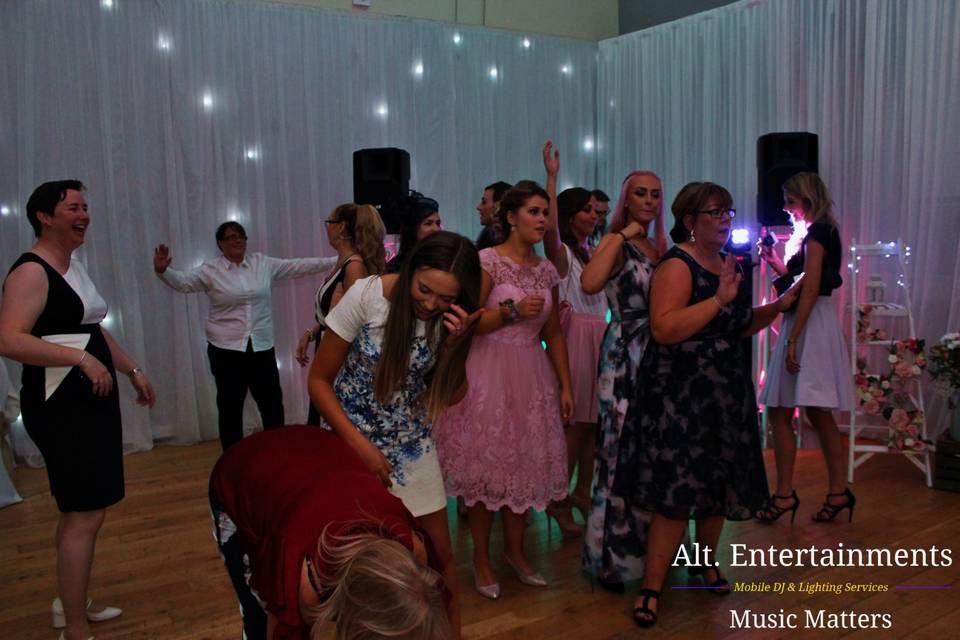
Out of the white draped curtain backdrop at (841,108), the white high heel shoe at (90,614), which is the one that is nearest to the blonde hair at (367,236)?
the white high heel shoe at (90,614)

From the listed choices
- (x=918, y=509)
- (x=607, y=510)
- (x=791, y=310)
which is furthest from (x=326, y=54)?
(x=918, y=509)

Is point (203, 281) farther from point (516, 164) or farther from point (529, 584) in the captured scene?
point (516, 164)

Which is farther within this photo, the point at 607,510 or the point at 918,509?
the point at 918,509

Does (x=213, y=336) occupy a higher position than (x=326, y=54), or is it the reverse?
(x=326, y=54)

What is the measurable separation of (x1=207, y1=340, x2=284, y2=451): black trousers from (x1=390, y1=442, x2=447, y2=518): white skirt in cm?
226

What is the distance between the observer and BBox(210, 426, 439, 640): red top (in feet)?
4.19

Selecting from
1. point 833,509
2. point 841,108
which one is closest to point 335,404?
point 833,509

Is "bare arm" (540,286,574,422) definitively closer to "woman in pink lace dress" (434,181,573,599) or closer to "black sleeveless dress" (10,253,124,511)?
"woman in pink lace dress" (434,181,573,599)

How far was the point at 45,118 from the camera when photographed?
4898 millimetres

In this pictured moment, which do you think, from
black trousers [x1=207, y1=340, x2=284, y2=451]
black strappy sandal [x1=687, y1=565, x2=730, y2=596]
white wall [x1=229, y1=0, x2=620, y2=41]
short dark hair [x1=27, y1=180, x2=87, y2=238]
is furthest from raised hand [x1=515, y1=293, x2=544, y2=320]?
white wall [x1=229, y1=0, x2=620, y2=41]

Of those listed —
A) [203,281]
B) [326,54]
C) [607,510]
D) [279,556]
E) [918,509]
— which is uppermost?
[326,54]

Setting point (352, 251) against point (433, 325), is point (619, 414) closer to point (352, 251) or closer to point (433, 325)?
point (433, 325)

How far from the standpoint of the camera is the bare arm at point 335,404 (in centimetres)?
196

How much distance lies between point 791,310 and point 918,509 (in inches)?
44.6
